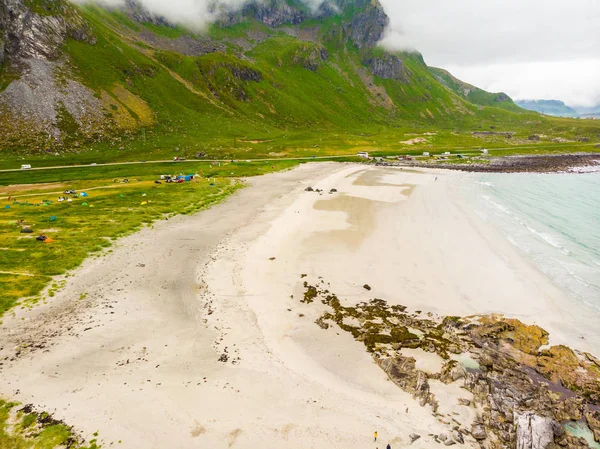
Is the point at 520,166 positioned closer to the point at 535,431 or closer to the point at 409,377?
the point at 409,377

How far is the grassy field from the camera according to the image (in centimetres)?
3206

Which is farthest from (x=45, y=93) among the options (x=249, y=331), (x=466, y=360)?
(x=466, y=360)

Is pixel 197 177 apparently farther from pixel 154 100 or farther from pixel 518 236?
pixel 154 100

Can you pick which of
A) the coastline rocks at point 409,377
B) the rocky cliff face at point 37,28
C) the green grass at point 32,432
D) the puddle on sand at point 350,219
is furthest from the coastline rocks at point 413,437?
the rocky cliff face at point 37,28

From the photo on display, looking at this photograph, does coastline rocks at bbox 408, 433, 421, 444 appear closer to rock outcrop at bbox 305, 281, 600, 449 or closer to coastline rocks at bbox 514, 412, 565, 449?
rock outcrop at bbox 305, 281, 600, 449

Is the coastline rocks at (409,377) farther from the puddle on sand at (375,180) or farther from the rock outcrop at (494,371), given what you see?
the puddle on sand at (375,180)

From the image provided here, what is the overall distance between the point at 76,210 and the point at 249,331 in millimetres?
48962

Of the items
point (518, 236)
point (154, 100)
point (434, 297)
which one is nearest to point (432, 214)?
point (518, 236)

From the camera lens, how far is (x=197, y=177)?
93562 mm

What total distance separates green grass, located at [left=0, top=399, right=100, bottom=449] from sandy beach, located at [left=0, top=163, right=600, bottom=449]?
2.01 ft

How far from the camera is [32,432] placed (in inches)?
609

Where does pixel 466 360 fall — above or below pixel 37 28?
below

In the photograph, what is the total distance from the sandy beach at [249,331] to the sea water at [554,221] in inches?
118

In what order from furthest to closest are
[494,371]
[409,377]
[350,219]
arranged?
[350,219] → [494,371] → [409,377]
